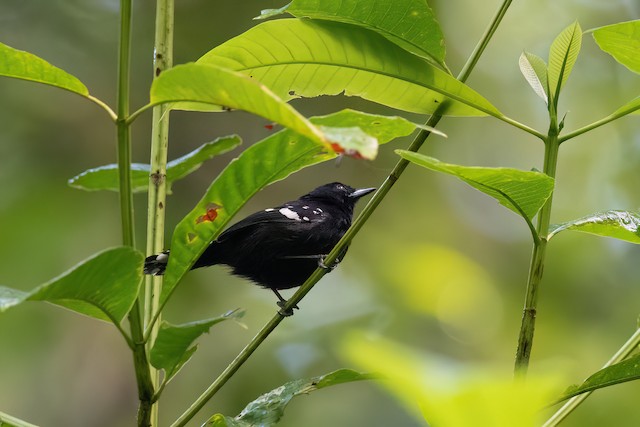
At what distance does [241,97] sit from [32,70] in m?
0.46

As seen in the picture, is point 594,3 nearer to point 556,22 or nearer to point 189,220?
point 556,22

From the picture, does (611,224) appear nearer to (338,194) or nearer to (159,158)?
(159,158)

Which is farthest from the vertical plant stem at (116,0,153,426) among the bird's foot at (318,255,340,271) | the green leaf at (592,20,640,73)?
the green leaf at (592,20,640,73)

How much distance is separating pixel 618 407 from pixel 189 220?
3.86 metres

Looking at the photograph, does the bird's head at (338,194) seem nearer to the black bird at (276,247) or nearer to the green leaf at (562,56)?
the black bird at (276,247)

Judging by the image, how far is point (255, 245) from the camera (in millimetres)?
3818

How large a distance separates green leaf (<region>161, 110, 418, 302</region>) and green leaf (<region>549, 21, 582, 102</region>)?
56 centimetres

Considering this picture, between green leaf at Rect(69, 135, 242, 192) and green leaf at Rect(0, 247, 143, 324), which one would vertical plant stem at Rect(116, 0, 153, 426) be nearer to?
green leaf at Rect(0, 247, 143, 324)

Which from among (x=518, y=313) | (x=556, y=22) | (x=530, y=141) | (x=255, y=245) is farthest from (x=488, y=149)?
(x=255, y=245)

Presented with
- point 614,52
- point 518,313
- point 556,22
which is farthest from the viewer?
point 556,22

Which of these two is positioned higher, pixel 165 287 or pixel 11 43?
pixel 165 287

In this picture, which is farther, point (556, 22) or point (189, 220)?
point (556, 22)

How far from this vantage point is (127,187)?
134 centimetres

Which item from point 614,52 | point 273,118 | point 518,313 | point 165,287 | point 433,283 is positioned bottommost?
point 518,313
